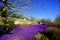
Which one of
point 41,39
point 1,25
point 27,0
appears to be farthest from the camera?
point 27,0

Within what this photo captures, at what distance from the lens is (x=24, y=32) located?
237cm

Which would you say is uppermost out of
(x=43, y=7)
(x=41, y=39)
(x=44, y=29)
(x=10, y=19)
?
(x=43, y=7)

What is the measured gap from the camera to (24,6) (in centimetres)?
248

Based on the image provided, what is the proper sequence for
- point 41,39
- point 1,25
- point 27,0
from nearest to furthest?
point 41,39
point 1,25
point 27,0

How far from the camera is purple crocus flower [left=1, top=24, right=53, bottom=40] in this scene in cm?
231

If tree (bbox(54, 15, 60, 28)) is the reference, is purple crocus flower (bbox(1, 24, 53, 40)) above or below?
below

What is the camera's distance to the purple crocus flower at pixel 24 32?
7.58 ft

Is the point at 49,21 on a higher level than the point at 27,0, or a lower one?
lower

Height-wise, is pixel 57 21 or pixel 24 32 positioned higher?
pixel 57 21

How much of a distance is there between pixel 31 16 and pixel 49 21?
1.21 feet

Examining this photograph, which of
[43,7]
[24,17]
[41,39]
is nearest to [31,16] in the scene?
[24,17]

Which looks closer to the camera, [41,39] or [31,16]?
[41,39]

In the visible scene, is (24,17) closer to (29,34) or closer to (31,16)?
(31,16)

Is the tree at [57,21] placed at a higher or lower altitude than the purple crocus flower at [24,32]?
higher
